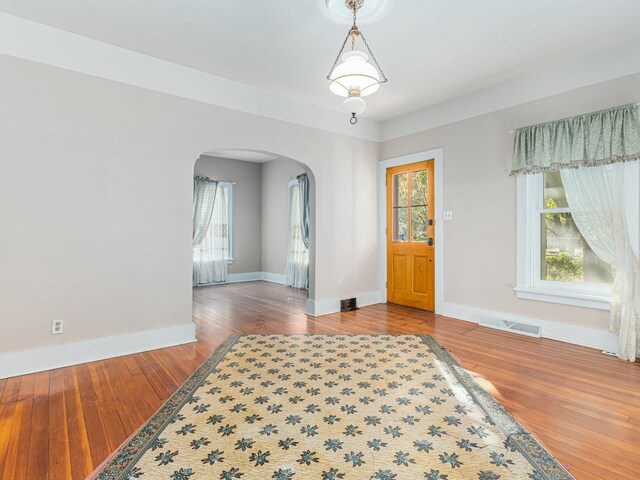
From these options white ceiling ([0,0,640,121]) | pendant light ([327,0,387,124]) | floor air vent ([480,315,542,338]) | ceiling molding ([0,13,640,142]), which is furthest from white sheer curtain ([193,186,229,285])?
pendant light ([327,0,387,124])

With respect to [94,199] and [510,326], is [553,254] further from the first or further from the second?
[94,199]

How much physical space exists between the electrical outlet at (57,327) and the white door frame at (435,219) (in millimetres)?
4241

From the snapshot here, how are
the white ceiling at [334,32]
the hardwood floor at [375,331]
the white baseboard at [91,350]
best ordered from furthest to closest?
the white baseboard at [91,350] → the white ceiling at [334,32] → the hardwood floor at [375,331]

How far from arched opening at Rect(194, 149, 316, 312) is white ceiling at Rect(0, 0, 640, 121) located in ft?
13.3

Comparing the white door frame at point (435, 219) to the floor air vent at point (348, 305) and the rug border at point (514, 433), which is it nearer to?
the floor air vent at point (348, 305)

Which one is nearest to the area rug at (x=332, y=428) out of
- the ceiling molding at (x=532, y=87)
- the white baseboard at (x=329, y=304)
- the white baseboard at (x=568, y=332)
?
the white baseboard at (x=568, y=332)

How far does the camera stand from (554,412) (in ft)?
7.44

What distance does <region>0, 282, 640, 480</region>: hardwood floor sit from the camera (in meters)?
1.82

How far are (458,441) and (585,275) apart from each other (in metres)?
2.78

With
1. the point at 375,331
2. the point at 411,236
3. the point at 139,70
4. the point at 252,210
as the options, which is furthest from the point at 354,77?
the point at 252,210

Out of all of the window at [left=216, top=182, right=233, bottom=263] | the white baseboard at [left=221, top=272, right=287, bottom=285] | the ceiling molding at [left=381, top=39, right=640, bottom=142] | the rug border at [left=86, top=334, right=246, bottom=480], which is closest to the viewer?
the rug border at [left=86, top=334, right=246, bottom=480]

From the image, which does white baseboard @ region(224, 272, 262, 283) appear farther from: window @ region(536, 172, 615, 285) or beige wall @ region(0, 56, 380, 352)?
window @ region(536, 172, 615, 285)

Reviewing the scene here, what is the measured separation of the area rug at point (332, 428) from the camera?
170cm

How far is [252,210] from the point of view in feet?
28.4
